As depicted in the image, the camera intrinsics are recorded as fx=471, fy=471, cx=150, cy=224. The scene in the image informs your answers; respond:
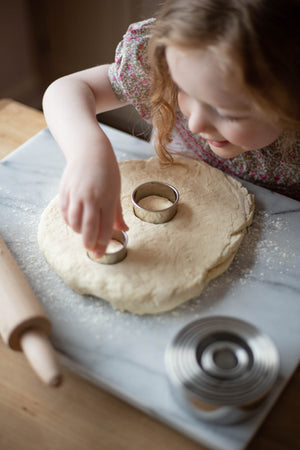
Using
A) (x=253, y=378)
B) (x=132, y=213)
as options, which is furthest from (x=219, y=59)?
(x=253, y=378)

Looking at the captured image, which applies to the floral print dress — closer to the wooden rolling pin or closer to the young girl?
the young girl

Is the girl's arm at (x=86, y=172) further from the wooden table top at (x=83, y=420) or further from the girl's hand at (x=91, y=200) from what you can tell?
the wooden table top at (x=83, y=420)

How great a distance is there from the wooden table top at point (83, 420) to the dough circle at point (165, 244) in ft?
0.53

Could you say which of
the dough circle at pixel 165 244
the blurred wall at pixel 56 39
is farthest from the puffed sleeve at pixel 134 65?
the blurred wall at pixel 56 39

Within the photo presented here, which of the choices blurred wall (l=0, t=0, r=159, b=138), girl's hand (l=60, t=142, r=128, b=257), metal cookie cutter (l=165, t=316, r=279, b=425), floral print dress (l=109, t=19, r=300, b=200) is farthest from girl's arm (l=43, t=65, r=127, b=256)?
blurred wall (l=0, t=0, r=159, b=138)

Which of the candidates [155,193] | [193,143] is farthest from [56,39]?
[155,193]

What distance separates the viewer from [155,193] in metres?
1.01

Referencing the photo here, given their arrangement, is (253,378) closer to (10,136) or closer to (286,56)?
(286,56)

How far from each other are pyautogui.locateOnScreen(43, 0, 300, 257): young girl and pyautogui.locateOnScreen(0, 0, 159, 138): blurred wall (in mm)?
806

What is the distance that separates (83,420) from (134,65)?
0.75 meters

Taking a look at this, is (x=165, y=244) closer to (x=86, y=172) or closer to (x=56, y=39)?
(x=86, y=172)

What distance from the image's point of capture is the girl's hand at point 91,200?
80 cm

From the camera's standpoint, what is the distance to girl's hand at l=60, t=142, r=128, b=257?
0.80 metres

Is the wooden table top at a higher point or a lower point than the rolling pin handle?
lower
